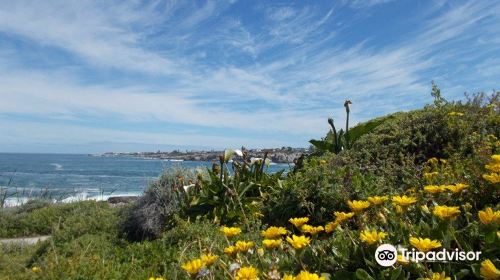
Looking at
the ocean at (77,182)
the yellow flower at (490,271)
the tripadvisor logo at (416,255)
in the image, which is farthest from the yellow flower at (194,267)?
the ocean at (77,182)

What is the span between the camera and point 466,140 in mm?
5695

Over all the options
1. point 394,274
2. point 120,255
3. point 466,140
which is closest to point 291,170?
point 466,140

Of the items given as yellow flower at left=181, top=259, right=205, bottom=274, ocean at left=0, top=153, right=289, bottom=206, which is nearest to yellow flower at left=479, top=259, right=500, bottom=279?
yellow flower at left=181, top=259, right=205, bottom=274

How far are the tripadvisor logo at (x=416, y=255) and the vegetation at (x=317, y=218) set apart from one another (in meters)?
0.02

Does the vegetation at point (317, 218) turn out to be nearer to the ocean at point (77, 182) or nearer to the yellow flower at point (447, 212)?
the yellow flower at point (447, 212)

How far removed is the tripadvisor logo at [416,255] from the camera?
177cm

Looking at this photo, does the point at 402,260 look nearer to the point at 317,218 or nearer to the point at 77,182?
the point at 317,218

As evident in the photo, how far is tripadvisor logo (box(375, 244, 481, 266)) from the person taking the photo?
1.77 meters

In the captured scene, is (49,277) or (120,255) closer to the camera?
(49,277)

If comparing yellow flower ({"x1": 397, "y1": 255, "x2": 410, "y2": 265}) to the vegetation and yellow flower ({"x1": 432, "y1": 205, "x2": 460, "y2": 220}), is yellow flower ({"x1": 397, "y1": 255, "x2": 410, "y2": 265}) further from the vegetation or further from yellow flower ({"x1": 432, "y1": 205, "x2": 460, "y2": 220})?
yellow flower ({"x1": 432, "y1": 205, "x2": 460, "y2": 220})

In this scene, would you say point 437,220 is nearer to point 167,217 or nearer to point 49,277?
point 49,277

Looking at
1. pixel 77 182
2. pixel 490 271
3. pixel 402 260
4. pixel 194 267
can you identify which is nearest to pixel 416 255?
pixel 402 260

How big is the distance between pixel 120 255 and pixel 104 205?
5.30m

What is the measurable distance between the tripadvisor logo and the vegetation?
2cm
